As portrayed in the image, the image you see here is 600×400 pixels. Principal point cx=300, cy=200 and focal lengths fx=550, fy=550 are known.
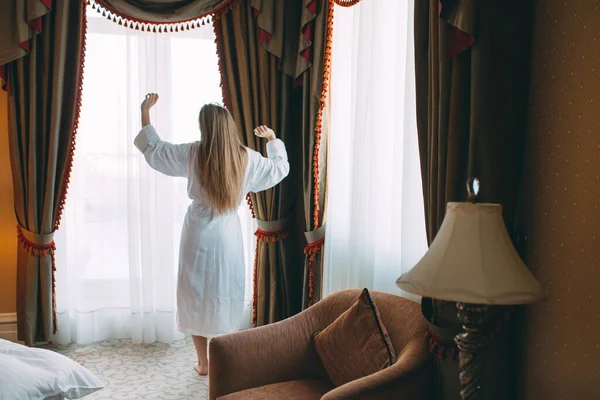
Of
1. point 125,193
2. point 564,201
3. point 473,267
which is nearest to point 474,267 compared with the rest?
point 473,267

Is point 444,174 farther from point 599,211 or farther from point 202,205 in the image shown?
point 202,205

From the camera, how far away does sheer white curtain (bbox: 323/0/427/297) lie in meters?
2.11

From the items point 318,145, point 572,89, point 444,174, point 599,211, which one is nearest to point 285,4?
point 318,145

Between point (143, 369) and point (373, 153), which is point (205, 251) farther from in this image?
point (373, 153)

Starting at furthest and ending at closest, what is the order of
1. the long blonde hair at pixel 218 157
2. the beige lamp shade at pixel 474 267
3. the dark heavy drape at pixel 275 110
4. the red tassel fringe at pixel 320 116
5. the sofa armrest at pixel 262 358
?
the dark heavy drape at pixel 275 110, the red tassel fringe at pixel 320 116, the long blonde hair at pixel 218 157, the sofa armrest at pixel 262 358, the beige lamp shade at pixel 474 267

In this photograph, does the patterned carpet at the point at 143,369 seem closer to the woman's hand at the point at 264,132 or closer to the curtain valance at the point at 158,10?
the woman's hand at the point at 264,132

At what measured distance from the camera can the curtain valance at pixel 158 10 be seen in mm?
3186

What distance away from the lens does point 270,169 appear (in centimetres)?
288

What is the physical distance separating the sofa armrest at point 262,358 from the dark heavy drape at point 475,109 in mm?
556

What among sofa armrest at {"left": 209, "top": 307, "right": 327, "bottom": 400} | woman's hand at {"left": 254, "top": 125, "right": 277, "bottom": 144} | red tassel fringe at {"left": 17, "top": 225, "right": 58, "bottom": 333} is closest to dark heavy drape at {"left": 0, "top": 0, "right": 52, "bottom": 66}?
red tassel fringe at {"left": 17, "top": 225, "right": 58, "bottom": 333}

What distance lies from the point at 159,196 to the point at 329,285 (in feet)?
4.09

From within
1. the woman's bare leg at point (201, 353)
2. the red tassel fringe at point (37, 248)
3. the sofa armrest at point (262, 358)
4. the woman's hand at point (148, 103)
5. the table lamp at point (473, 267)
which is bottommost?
the woman's bare leg at point (201, 353)

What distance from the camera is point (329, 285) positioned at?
2.81 m

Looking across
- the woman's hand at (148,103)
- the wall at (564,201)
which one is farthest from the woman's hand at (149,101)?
the wall at (564,201)
